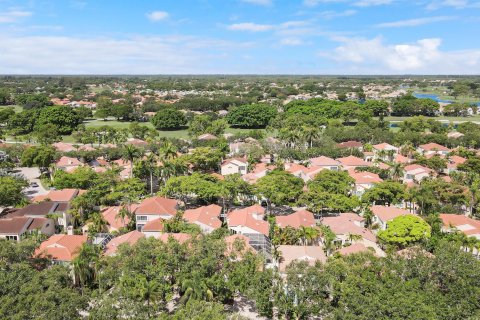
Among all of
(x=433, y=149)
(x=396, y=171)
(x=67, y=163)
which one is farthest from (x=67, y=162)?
(x=433, y=149)

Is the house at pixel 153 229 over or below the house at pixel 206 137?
below

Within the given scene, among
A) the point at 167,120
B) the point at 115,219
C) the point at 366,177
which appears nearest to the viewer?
the point at 115,219

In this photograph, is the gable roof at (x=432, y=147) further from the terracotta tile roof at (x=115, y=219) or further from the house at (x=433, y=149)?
the terracotta tile roof at (x=115, y=219)

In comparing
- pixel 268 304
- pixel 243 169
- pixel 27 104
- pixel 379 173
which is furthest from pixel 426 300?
pixel 27 104

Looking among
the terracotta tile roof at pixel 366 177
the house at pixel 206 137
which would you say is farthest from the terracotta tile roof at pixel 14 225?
the house at pixel 206 137

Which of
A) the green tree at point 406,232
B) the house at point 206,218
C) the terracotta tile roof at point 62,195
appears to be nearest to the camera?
the green tree at point 406,232

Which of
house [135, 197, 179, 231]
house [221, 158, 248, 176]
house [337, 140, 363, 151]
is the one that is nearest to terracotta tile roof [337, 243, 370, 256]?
house [135, 197, 179, 231]

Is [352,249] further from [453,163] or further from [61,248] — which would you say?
[453,163]
